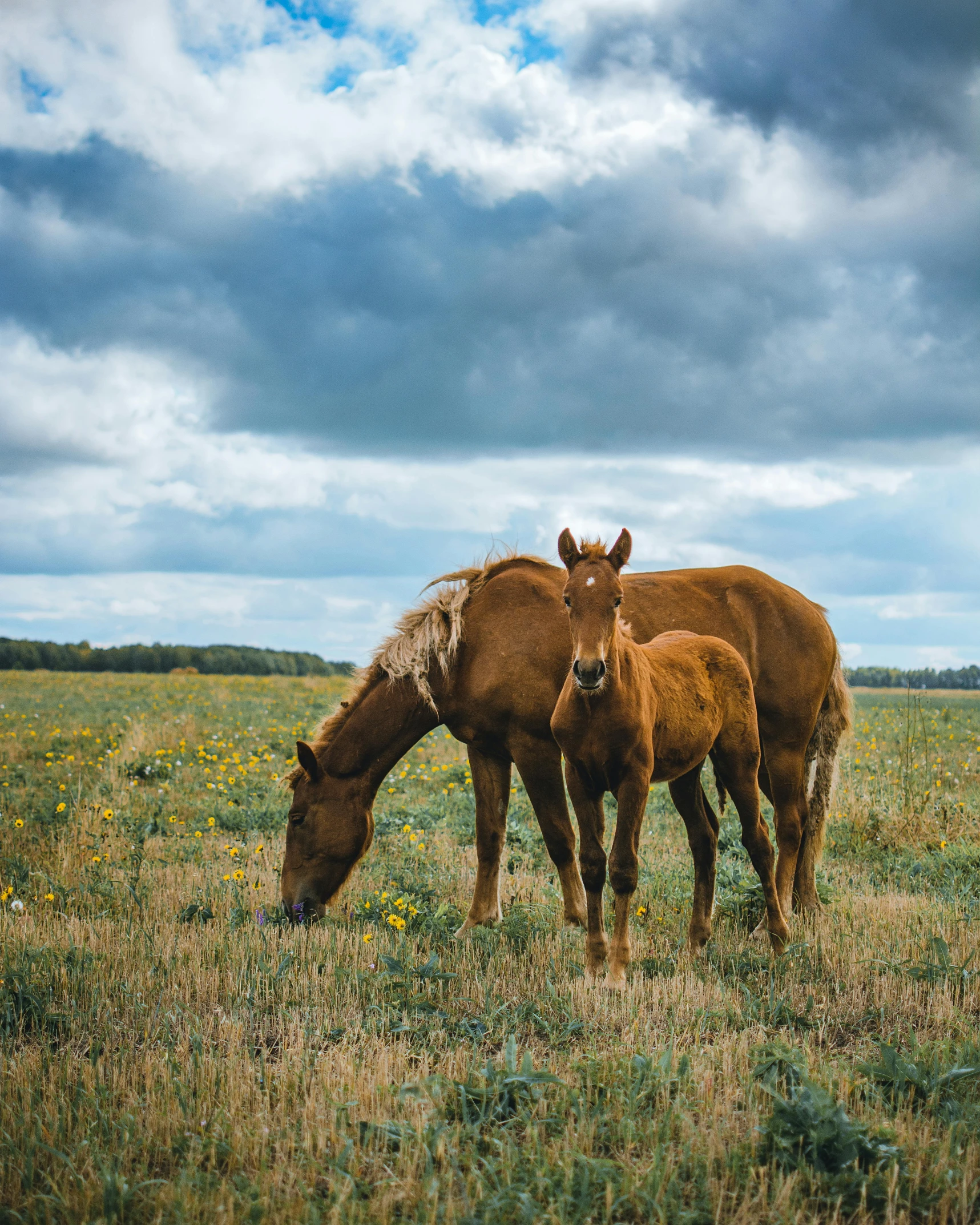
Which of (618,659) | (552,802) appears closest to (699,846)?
(552,802)

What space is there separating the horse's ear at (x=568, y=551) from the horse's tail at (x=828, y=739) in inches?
138

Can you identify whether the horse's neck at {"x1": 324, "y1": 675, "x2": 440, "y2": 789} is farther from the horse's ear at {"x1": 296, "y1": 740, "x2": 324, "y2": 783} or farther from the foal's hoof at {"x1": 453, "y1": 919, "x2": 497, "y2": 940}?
the foal's hoof at {"x1": 453, "y1": 919, "x2": 497, "y2": 940}

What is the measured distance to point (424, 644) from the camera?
6457mm

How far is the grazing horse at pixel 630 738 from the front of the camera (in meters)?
4.73

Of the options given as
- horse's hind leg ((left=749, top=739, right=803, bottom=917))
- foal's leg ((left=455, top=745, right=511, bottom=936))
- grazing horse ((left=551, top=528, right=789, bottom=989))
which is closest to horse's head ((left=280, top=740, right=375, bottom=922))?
foal's leg ((left=455, top=745, right=511, bottom=936))

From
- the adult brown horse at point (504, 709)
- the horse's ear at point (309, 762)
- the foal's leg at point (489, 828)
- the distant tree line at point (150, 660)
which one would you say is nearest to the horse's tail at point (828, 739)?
the adult brown horse at point (504, 709)

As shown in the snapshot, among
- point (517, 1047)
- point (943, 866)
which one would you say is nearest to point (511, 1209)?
→ point (517, 1047)

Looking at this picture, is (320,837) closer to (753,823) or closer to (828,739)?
(753,823)

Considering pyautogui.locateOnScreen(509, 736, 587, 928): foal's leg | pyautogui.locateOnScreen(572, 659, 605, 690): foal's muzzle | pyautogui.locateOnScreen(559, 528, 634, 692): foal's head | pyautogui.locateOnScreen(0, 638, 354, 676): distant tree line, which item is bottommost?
pyautogui.locateOnScreen(0, 638, 354, 676): distant tree line

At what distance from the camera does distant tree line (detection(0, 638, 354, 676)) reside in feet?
239

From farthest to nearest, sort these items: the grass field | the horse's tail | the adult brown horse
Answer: the horse's tail < the adult brown horse < the grass field

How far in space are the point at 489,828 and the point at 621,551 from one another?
2.69m

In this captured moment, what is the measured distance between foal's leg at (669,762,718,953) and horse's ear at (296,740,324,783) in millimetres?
2691

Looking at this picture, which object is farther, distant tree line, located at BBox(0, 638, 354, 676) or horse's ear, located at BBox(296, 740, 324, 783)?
distant tree line, located at BBox(0, 638, 354, 676)
